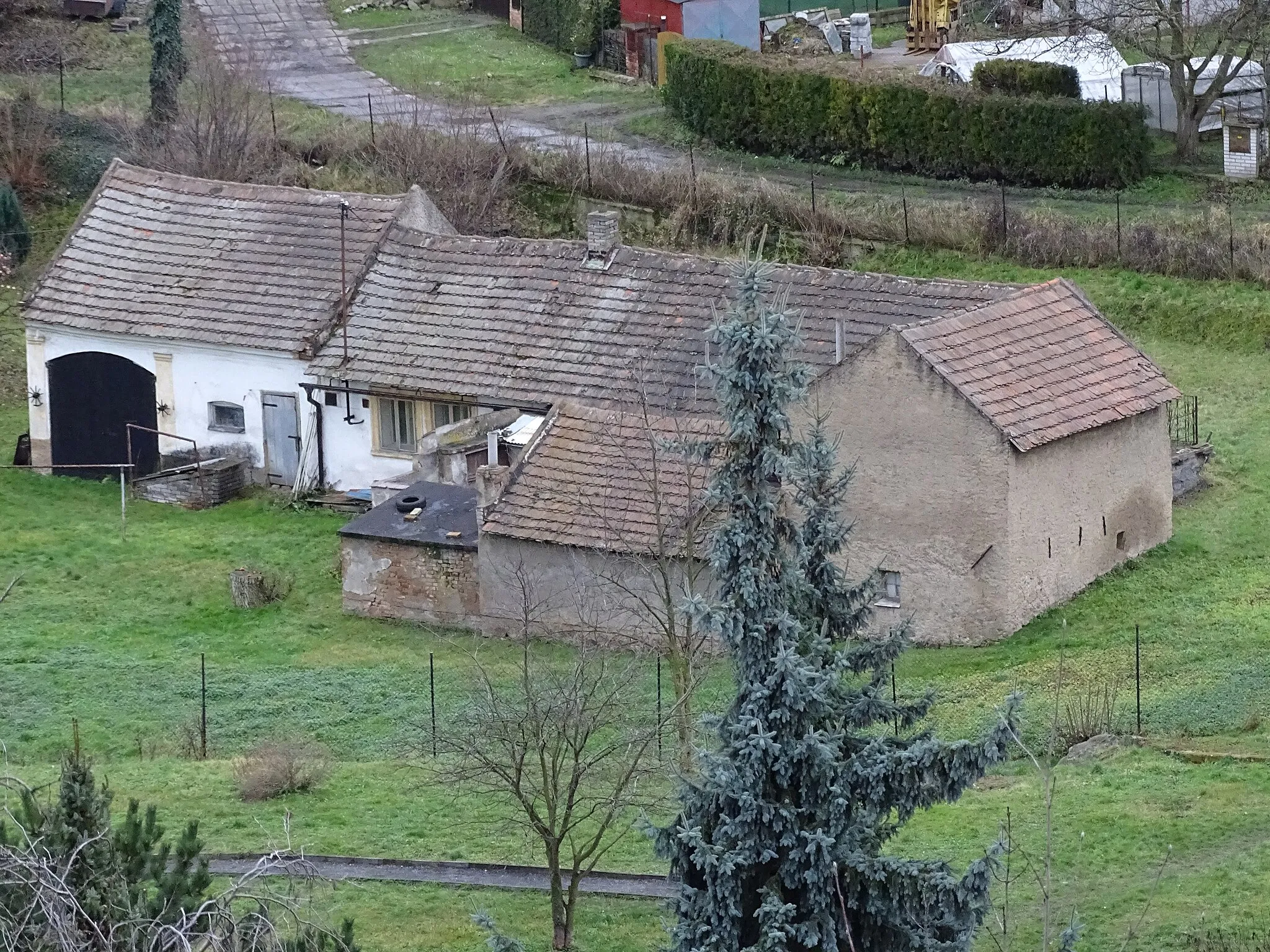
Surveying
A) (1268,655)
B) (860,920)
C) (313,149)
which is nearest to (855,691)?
(860,920)

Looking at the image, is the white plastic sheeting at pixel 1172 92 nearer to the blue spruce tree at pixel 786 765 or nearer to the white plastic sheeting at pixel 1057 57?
the white plastic sheeting at pixel 1057 57

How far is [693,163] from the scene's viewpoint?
48.1 meters

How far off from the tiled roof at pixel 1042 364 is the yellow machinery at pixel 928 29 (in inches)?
928

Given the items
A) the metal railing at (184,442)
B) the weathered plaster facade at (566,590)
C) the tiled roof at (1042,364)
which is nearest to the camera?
the weathered plaster facade at (566,590)

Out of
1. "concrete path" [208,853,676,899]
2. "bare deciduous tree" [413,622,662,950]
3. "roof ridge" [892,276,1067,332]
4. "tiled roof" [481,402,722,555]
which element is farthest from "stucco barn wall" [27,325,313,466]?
"concrete path" [208,853,676,899]

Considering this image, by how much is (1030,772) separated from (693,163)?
83.9 feet

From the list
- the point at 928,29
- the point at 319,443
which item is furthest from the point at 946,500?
the point at 928,29

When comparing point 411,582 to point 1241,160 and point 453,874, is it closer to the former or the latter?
point 453,874

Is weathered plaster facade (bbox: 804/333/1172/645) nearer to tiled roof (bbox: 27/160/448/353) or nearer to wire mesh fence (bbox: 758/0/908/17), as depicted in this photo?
tiled roof (bbox: 27/160/448/353)

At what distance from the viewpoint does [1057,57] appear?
160 feet

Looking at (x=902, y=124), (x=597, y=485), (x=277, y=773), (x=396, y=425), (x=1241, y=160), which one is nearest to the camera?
(x=277, y=773)

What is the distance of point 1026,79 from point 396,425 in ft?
57.0

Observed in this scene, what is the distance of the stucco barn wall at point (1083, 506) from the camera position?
96.1 feet

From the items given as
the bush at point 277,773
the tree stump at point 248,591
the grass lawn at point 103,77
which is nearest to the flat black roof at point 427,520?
the tree stump at point 248,591
